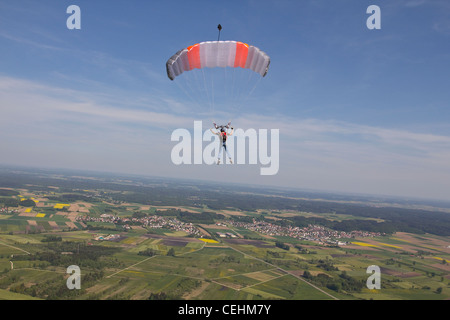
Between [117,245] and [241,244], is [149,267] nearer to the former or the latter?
[117,245]

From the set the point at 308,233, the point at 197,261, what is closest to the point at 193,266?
the point at 197,261

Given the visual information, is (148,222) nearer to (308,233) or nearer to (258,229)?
(258,229)

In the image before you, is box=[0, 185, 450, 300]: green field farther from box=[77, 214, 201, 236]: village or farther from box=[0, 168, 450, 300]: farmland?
box=[77, 214, 201, 236]: village

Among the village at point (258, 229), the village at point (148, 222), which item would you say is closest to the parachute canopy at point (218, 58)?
the village at point (258, 229)

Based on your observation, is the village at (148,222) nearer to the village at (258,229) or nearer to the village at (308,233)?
the village at (258,229)

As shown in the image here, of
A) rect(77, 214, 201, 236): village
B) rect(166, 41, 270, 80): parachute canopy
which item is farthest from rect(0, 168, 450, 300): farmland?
rect(166, 41, 270, 80): parachute canopy

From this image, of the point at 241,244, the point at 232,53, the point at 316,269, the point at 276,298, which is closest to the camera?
the point at 232,53
